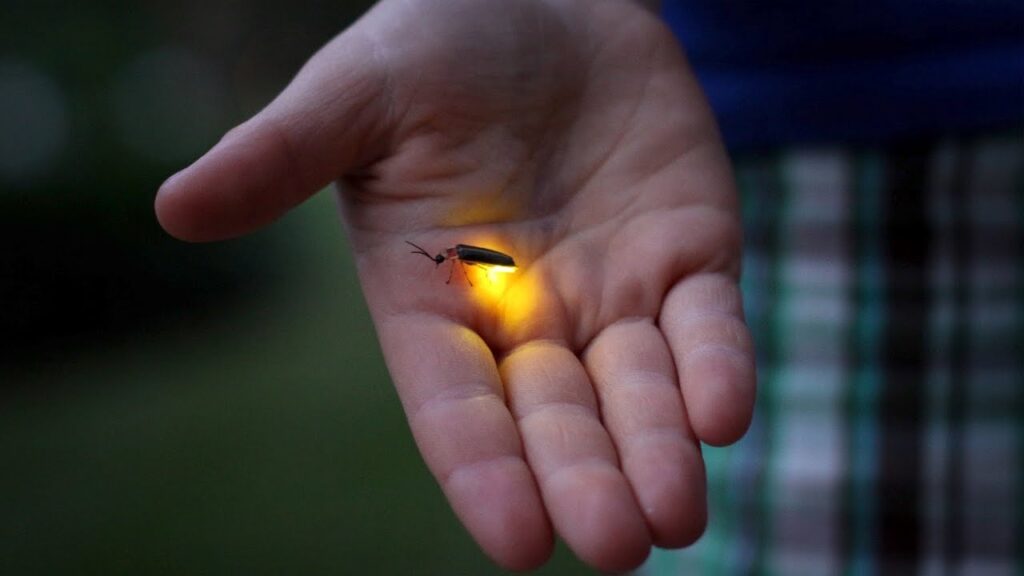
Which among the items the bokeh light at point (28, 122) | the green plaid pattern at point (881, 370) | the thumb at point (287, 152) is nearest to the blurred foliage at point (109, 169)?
the bokeh light at point (28, 122)

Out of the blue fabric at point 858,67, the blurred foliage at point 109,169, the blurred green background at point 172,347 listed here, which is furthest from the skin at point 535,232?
the blurred foliage at point 109,169

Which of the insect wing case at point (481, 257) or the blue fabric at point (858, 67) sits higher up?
the blue fabric at point (858, 67)

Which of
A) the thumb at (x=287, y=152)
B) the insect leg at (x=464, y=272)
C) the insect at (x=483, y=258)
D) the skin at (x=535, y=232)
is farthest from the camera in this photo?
the insect at (x=483, y=258)

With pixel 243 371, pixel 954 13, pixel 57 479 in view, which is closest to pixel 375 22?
pixel 954 13

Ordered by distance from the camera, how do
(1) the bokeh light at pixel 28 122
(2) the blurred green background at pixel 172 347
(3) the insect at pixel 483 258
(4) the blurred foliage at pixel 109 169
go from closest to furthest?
(3) the insect at pixel 483 258 < (2) the blurred green background at pixel 172 347 < (4) the blurred foliage at pixel 109 169 < (1) the bokeh light at pixel 28 122

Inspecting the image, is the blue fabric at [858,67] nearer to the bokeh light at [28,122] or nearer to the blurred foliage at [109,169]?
the blurred foliage at [109,169]

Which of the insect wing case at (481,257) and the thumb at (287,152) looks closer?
the thumb at (287,152)

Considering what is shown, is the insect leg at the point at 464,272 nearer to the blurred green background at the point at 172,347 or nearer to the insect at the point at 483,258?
the insect at the point at 483,258

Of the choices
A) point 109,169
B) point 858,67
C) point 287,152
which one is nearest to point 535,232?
point 287,152

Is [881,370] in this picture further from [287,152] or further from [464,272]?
[287,152]
